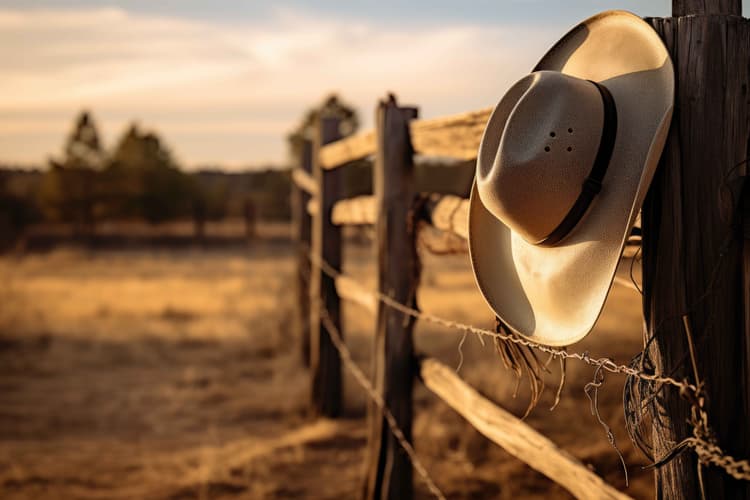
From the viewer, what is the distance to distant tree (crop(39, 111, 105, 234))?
2680cm

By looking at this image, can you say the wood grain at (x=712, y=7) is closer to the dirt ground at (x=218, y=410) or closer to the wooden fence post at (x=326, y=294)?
the dirt ground at (x=218, y=410)

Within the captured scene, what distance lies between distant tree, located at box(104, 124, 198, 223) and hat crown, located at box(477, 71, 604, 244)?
27.7 metres

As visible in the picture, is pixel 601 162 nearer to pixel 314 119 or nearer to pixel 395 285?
pixel 395 285

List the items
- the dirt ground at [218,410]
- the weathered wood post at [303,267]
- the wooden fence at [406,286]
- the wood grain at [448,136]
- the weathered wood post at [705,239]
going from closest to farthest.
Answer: the weathered wood post at [705,239]
the wooden fence at [406,286]
the wood grain at [448,136]
the dirt ground at [218,410]
the weathered wood post at [303,267]

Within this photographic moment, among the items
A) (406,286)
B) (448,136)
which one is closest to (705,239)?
(448,136)

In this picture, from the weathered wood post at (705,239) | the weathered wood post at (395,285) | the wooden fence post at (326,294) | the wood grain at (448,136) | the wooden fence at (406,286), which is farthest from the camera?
the wooden fence post at (326,294)

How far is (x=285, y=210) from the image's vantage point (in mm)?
35094

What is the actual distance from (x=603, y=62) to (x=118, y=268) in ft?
64.5

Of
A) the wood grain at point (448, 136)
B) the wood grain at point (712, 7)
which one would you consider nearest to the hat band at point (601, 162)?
the wood grain at point (712, 7)

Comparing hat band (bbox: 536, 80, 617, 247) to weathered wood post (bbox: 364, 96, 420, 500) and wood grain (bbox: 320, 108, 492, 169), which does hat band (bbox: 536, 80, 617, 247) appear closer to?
wood grain (bbox: 320, 108, 492, 169)

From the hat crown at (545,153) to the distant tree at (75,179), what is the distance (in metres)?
26.9

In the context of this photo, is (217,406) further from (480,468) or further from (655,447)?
→ (655,447)

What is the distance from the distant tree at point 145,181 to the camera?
28203 mm

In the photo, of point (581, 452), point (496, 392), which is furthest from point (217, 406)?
point (581, 452)
